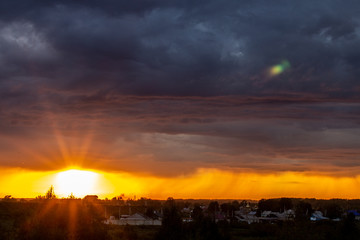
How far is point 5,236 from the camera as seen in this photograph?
5262cm

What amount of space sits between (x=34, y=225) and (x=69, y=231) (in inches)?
129

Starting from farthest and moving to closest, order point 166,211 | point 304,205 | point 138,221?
point 304,205 → point 138,221 → point 166,211

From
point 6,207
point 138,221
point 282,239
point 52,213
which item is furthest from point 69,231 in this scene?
point 138,221

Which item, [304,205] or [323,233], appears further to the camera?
[304,205]

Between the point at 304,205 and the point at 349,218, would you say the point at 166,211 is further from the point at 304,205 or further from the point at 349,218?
the point at 304,205

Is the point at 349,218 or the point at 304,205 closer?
the point at 349,218

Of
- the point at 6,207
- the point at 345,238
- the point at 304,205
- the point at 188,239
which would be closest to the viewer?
the point at 188,239

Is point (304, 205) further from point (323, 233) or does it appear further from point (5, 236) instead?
point (5, 236)

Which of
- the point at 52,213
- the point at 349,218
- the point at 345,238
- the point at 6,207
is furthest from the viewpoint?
the point at 6,207

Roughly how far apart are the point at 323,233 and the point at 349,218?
728 centimetres

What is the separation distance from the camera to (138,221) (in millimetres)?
115938

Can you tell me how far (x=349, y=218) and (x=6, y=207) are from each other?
71.6 metres

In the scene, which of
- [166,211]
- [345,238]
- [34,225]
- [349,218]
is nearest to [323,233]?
[345,238]

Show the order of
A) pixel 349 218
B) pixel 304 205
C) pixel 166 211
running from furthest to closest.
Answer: pixel 304 205 → pixel 349 218 → pixel 166 211
